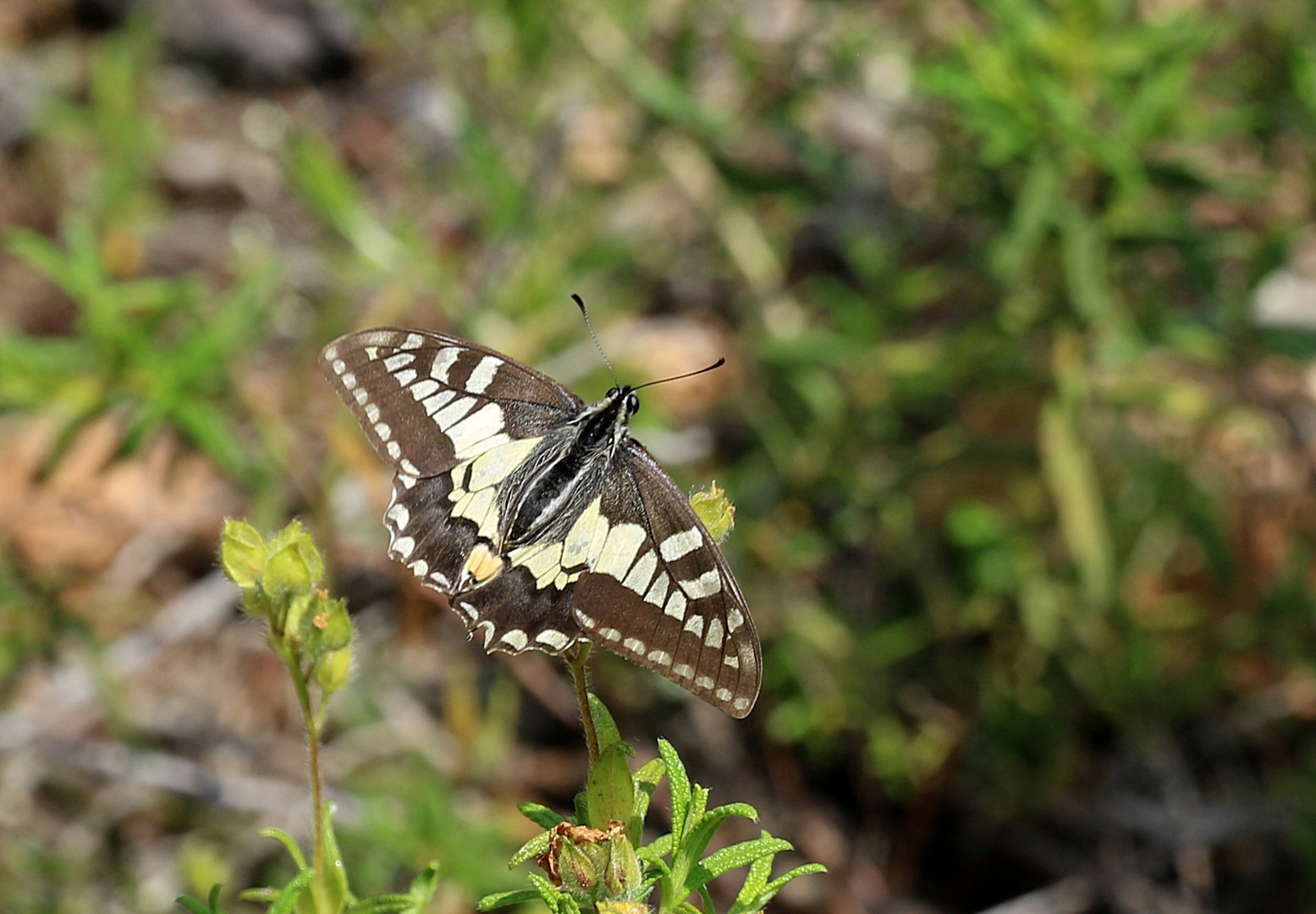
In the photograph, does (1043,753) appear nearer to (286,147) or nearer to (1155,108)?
(1155,108)

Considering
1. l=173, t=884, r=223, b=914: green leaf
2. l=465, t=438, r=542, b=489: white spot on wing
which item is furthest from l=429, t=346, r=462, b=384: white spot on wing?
l=173, t=884, r=223, b=914: green leaf

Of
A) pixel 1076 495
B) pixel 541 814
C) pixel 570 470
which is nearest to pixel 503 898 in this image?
pixel 541 814

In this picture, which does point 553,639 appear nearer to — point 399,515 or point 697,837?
point 697,837

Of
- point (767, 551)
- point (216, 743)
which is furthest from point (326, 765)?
point (767, 551)

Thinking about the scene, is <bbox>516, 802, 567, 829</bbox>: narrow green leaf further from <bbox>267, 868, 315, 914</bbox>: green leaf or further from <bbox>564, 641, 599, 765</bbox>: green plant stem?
<bbox>267, 868, 315, 914</bbox>: green leaf

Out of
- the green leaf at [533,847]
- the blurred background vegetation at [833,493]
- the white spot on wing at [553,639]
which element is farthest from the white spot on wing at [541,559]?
the blurred background vegetation at [833,493]

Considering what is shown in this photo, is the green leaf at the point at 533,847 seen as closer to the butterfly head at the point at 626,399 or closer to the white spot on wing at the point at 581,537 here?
the white spot on wing at the point at 581,537
